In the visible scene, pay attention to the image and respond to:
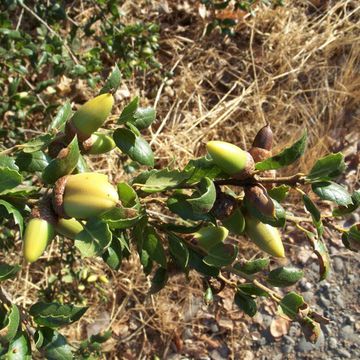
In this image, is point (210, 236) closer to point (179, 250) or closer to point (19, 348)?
point (179, 250)

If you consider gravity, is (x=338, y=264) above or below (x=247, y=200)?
below

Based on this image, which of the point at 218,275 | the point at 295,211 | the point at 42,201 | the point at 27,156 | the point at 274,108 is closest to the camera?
Answer: the point at 42,201

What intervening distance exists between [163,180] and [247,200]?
9.1 inches

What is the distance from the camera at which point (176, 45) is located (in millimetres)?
3156

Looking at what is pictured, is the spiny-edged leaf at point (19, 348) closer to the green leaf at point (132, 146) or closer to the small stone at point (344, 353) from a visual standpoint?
the green leaf at point (132, 146)

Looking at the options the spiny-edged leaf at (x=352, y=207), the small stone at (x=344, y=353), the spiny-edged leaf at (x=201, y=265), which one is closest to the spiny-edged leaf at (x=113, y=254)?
the spiny-edged leaf at (x=201, y=265)

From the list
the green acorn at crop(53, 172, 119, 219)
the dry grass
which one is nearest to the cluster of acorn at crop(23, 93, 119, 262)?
the green acorn at crop(53, 172, 119, 219)

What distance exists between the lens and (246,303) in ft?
4.36

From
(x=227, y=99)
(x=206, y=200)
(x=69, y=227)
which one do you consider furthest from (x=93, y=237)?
(x=227, y=99)

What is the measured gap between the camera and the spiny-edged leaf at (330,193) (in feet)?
3.34

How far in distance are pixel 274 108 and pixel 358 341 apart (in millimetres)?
1372

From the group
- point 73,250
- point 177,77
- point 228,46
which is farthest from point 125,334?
point 228,46

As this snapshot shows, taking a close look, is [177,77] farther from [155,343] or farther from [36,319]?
[36,319]

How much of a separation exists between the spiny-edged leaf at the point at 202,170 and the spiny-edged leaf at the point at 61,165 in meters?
0.23
